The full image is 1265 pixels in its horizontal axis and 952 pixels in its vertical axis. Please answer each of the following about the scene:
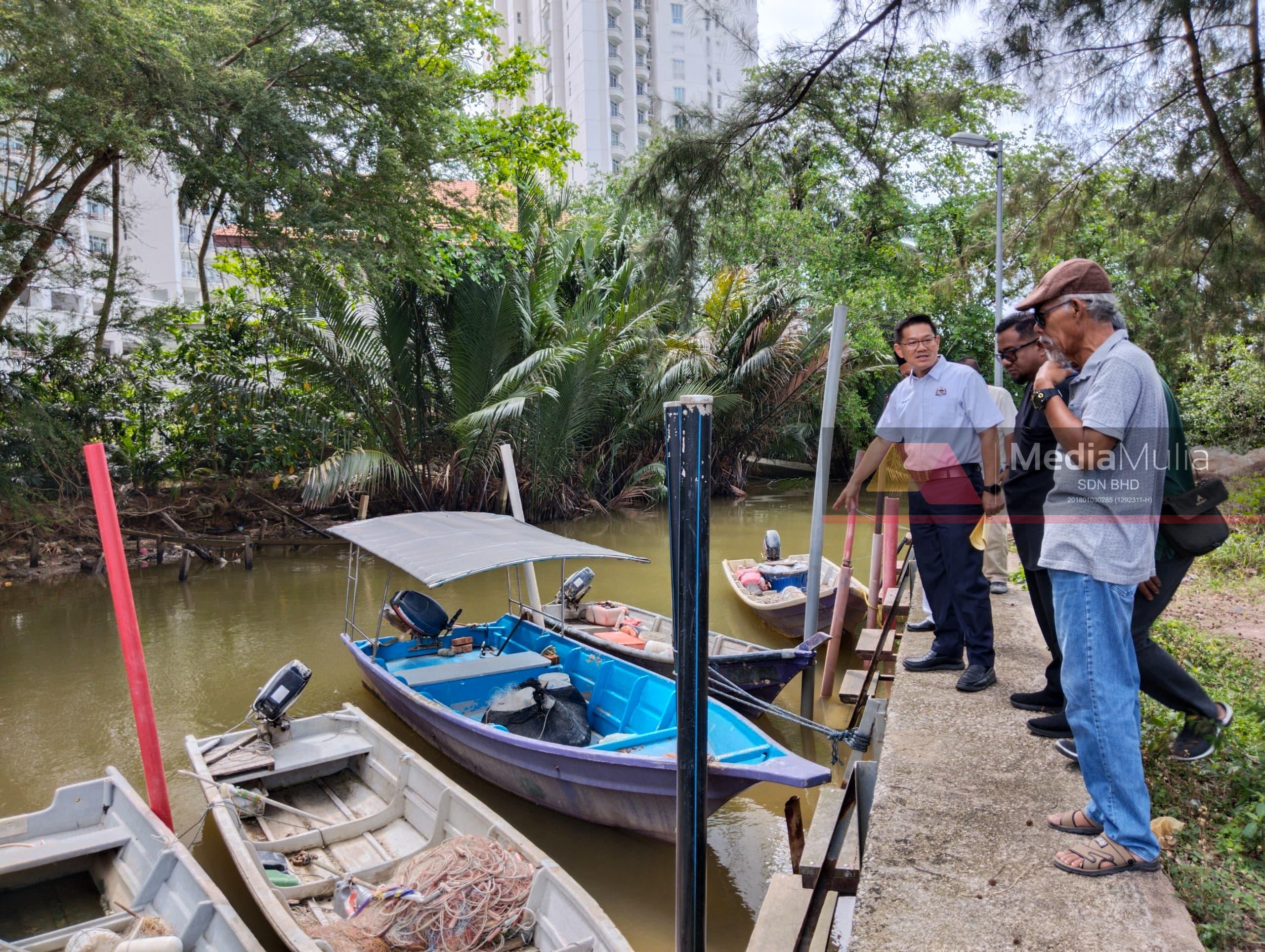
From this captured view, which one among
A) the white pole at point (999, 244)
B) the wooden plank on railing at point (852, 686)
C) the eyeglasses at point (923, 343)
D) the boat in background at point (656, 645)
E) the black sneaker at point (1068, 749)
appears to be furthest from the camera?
the white pole at point (999, 244)

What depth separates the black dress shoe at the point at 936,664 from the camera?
15.7 feet

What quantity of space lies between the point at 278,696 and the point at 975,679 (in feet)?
15.6

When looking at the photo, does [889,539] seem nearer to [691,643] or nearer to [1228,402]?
[691,643]

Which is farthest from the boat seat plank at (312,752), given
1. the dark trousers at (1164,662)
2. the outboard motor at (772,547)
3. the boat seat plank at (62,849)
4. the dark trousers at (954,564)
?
the outboard motor at (772,547)

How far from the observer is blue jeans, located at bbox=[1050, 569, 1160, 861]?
2.60 meters

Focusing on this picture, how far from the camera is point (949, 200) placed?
25109mm

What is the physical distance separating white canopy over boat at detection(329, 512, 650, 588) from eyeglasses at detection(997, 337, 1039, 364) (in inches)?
169

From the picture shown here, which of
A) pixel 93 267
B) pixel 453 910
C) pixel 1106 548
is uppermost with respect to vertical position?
pixel 93 267

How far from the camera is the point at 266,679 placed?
10227 mm

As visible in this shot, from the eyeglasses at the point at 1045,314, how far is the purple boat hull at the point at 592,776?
3.18 m

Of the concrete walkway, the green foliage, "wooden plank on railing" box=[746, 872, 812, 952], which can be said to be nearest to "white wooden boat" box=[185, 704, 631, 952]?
"wooden plank on railing" box=[746, 872, 812, 952]

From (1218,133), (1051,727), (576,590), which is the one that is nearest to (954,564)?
(1051,727)

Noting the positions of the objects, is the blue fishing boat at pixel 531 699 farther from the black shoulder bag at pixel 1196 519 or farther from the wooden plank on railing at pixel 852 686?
the black shoulder bag at pixel 1196 519

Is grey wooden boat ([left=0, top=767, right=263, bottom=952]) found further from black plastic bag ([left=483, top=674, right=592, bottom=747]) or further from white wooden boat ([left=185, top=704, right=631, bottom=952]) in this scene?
black plastic bag ([left=483, top=674, right=592, bottom=747])
